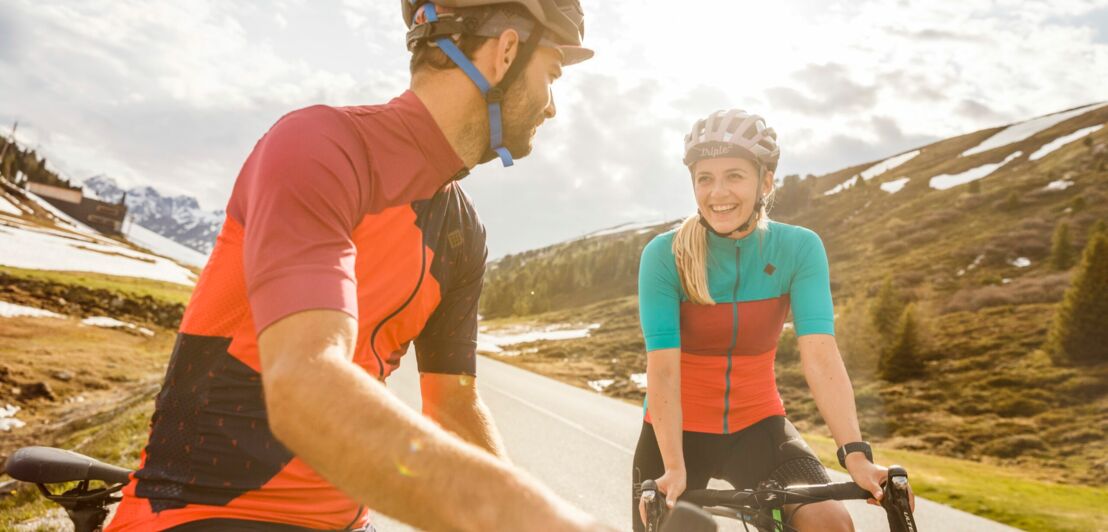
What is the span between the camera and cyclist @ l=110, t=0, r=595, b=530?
0.87 m

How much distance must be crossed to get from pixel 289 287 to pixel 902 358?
44742mm

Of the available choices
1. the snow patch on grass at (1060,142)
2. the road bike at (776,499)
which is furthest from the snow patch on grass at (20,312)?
the snow patch on grass at (1060,142)

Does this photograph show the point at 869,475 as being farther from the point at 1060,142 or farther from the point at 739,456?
the point at 1060,142

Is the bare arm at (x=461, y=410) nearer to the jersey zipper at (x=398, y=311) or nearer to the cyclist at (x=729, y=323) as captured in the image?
the jersey zipper at (x=398, y=311)

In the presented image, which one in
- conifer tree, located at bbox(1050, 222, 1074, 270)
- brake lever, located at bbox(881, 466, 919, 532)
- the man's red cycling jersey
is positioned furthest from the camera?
conifer tree, located at bbox(1050, 222, 1074, 270)

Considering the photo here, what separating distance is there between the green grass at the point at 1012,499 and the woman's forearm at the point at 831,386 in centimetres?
728

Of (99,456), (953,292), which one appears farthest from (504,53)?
(953,292)

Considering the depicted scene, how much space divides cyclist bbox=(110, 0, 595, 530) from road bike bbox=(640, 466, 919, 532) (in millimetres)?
1083

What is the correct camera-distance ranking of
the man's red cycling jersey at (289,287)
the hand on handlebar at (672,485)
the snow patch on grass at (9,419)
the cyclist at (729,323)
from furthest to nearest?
the snow patch on grass at (9,419) < the cyclist at (729,323) < the hand on handlebar at (672,485) < the man's red cycling jersey at (289,287)

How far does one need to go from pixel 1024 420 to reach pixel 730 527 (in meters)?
32.2

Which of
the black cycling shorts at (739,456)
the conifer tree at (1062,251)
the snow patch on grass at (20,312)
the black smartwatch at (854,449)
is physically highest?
the conifer tree at (1062,251)

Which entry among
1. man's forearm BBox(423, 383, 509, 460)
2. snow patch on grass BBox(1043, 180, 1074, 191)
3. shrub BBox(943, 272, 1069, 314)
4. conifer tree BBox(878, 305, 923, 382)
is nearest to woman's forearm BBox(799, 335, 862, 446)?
man's forearm BBox(423, 383, 509, 460)

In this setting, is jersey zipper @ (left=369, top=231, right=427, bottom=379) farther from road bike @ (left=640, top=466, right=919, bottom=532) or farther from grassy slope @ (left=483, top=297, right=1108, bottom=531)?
grassy slope @ (left=483, top=297, right=1108, bottom=531)

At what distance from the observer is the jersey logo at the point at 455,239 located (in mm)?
2029
